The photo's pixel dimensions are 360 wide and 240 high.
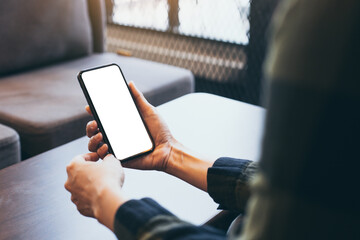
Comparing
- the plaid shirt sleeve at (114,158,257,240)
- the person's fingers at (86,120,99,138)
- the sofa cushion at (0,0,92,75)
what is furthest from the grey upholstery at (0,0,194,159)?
the plaid shirt sleeve at (114,158,257,240)

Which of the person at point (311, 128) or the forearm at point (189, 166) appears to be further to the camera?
the forearm at point (189, 166)

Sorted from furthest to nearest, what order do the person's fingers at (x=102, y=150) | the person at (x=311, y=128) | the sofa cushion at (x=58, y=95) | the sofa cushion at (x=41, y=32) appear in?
1. the sofa cushion at (x=41, y=32)
2. the sofa cushion at (x=58, y=95)
3. the person's fingers at (x=102, y=150)
4. the person at (x=311, y=128)

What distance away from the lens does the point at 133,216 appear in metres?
0.52

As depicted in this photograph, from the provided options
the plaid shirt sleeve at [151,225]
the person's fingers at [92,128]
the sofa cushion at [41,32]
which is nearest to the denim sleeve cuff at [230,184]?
the plaid shirt sleeve at [151,225]

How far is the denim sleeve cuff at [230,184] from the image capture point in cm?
75

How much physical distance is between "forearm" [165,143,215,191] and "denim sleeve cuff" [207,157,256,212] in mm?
38

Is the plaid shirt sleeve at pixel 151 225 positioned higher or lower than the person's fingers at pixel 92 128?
higher

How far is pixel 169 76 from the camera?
1863mm

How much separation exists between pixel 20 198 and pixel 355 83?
0.72 metres

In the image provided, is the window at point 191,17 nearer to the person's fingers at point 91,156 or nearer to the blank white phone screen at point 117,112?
the blank white phone screen at point 117,112

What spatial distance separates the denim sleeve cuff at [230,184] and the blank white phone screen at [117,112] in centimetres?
18

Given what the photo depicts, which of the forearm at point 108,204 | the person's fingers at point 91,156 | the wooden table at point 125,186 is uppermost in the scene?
the forearm at point 108,204

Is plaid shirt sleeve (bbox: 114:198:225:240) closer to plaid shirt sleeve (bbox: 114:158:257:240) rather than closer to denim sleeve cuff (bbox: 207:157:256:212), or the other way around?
plaid shirt sleeve (bbox: 114:158:257:240)

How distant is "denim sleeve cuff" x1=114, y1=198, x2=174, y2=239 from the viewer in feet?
1.66
